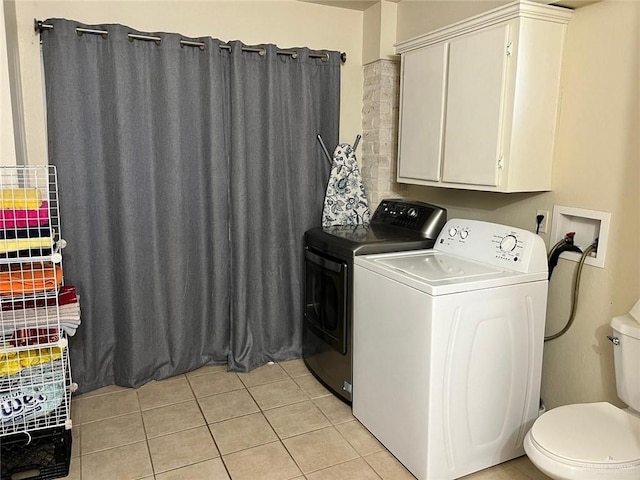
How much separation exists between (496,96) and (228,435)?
2072 mm

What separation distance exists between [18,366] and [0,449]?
428 millimetres

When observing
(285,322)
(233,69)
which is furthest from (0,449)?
(233,69)

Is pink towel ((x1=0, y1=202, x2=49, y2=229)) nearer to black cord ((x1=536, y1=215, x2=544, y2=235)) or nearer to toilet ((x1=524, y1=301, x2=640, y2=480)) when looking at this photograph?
toilet ((x1=524, y1=301, x2=640, y2=480))

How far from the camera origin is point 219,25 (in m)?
2.94

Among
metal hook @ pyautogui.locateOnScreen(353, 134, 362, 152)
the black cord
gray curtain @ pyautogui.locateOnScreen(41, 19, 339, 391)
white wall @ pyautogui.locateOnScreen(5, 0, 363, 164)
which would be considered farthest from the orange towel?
the black cord

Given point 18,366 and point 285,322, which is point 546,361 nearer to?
point 285,322

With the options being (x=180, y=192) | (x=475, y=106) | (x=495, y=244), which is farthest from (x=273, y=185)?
(x=495, y=244)

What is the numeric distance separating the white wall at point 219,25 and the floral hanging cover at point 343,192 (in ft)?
0.83

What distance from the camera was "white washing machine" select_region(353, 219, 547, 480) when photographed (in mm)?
1986

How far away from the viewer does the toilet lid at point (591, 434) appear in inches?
64.1

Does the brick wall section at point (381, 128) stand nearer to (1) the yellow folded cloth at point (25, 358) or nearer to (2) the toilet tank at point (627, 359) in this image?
(2) the toilet tank at point (627, 359)

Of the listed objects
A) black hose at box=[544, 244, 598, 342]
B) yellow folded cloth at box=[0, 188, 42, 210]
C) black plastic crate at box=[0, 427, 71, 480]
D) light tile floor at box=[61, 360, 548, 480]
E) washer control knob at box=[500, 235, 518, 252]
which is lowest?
light tile floor at box=[61, 360, 548, 480]

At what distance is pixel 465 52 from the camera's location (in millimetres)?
2385

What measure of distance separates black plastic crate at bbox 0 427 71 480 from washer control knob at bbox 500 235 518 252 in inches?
83.2
